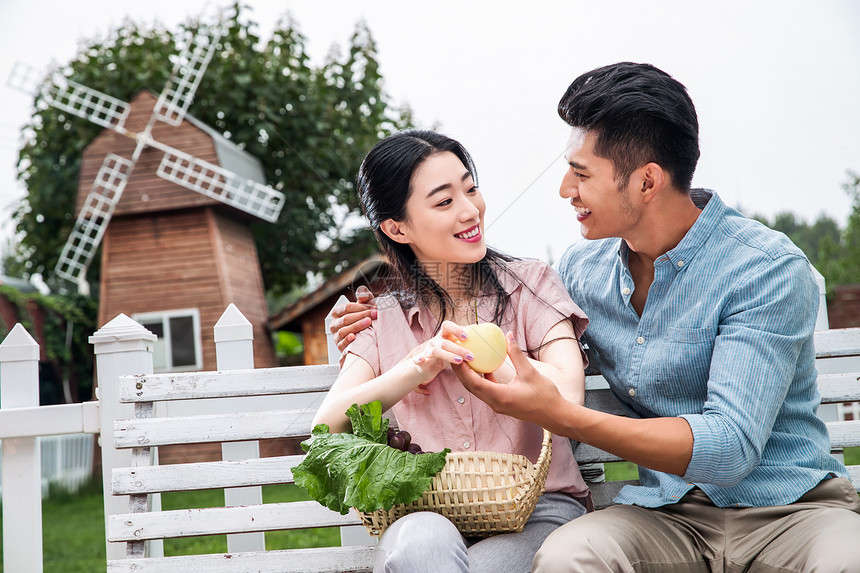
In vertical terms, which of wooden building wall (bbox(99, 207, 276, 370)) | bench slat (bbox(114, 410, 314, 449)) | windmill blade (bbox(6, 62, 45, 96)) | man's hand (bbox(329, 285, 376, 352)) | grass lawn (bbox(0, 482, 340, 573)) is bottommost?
grass lawn (bbox(0, 482, 340, 573))

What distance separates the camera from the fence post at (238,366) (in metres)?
2.71

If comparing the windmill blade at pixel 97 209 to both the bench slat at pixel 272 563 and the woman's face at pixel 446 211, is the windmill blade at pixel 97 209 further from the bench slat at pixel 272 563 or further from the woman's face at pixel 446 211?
the woman's face at pixel 446 211

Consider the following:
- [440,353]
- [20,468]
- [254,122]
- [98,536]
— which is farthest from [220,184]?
[440,353]

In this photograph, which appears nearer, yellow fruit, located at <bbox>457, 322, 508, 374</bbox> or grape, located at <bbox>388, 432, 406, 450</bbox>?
yellow fruit, located at <bbox>457, 322, 508, 374</bbox>

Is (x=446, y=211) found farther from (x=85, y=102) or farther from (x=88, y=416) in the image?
(x=85, y=102)

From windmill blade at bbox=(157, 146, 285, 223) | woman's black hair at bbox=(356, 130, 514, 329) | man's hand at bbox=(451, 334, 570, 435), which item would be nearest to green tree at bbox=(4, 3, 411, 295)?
windmill blade at bbox=(157, 146, 285, 223)

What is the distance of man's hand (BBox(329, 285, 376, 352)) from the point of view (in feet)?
7.59

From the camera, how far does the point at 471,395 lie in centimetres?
217

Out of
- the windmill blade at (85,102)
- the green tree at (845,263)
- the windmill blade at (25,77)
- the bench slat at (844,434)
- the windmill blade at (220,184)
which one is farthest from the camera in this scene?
the windmill blade at (25,77)

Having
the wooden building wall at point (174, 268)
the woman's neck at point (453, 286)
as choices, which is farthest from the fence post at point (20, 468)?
the wooden building wall at point (174, 268)

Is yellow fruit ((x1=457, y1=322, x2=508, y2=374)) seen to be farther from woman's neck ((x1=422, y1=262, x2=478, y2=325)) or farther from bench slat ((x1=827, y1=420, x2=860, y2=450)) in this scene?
bench slat ((x1=827, y1=420, x2=860, y2=450))

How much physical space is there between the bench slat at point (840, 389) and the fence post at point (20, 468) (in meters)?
2.67

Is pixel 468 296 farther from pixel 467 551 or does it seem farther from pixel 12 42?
pixel 12 42

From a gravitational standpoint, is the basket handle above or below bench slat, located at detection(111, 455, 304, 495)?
below
